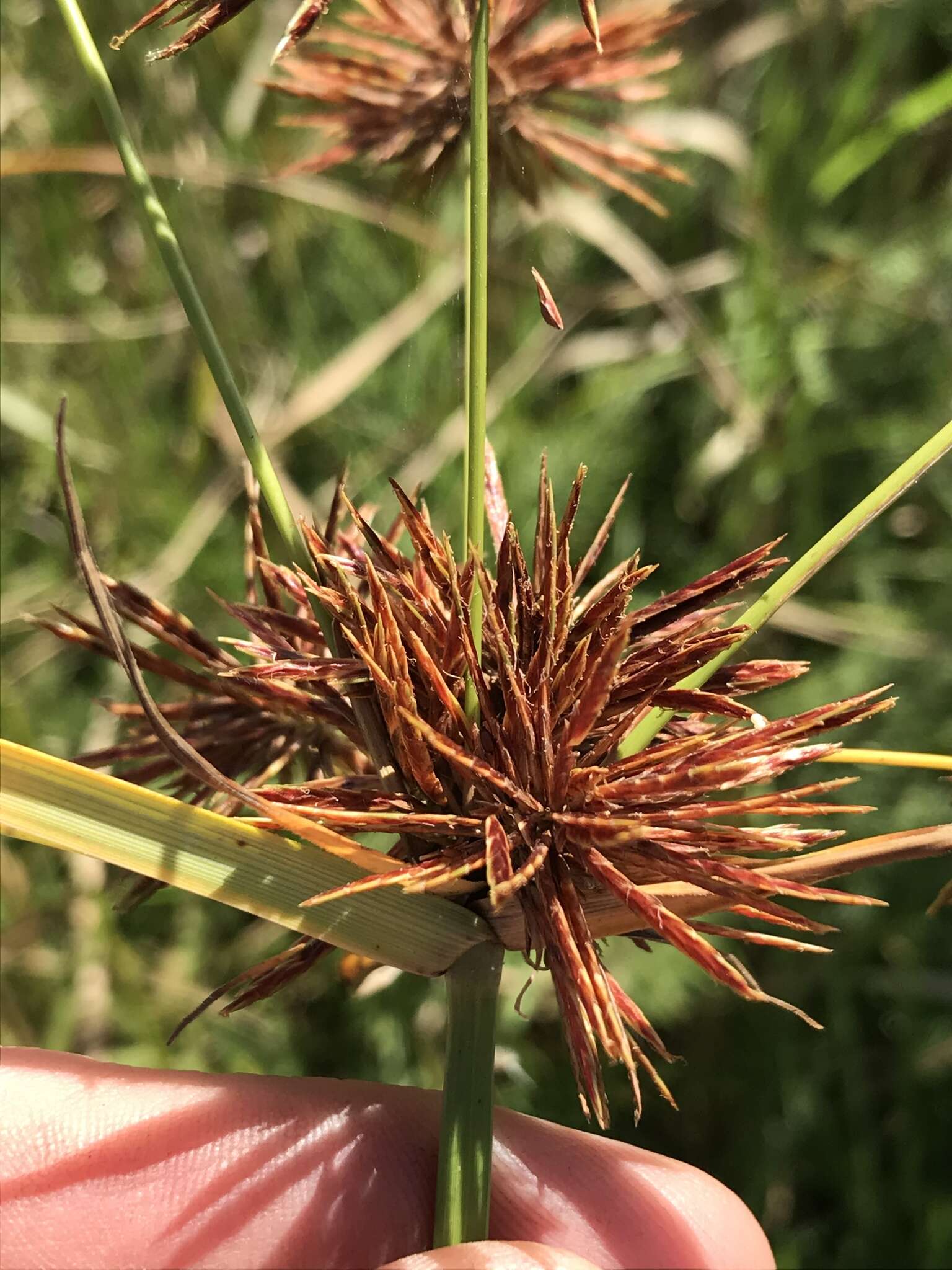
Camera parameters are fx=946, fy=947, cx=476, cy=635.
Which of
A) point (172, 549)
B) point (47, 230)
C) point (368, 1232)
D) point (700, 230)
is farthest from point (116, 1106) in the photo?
point (700, 230)

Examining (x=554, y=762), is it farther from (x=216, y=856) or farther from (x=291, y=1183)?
(x=291, y=1183)

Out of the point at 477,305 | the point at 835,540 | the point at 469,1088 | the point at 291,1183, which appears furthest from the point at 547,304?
the point at 291,1183

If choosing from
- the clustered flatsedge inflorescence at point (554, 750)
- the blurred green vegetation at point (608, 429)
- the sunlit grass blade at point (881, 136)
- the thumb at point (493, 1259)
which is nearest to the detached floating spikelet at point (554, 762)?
the clustered flatsedge inflorescence at point (554, 750)

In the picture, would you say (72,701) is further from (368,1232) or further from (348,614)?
(348,614)

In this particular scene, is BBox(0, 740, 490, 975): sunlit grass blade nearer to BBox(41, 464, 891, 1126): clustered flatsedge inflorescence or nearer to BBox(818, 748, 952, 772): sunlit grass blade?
BBox(41, 464, 891, 1126): clustered flatsedge inflorescence

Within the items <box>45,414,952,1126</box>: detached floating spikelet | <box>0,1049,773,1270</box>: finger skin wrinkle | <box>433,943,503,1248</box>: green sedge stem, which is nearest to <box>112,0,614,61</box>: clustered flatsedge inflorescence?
<box>45,414,952,1126</box>: detached floating spikelet

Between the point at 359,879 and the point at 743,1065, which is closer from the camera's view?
the point at 359,879
